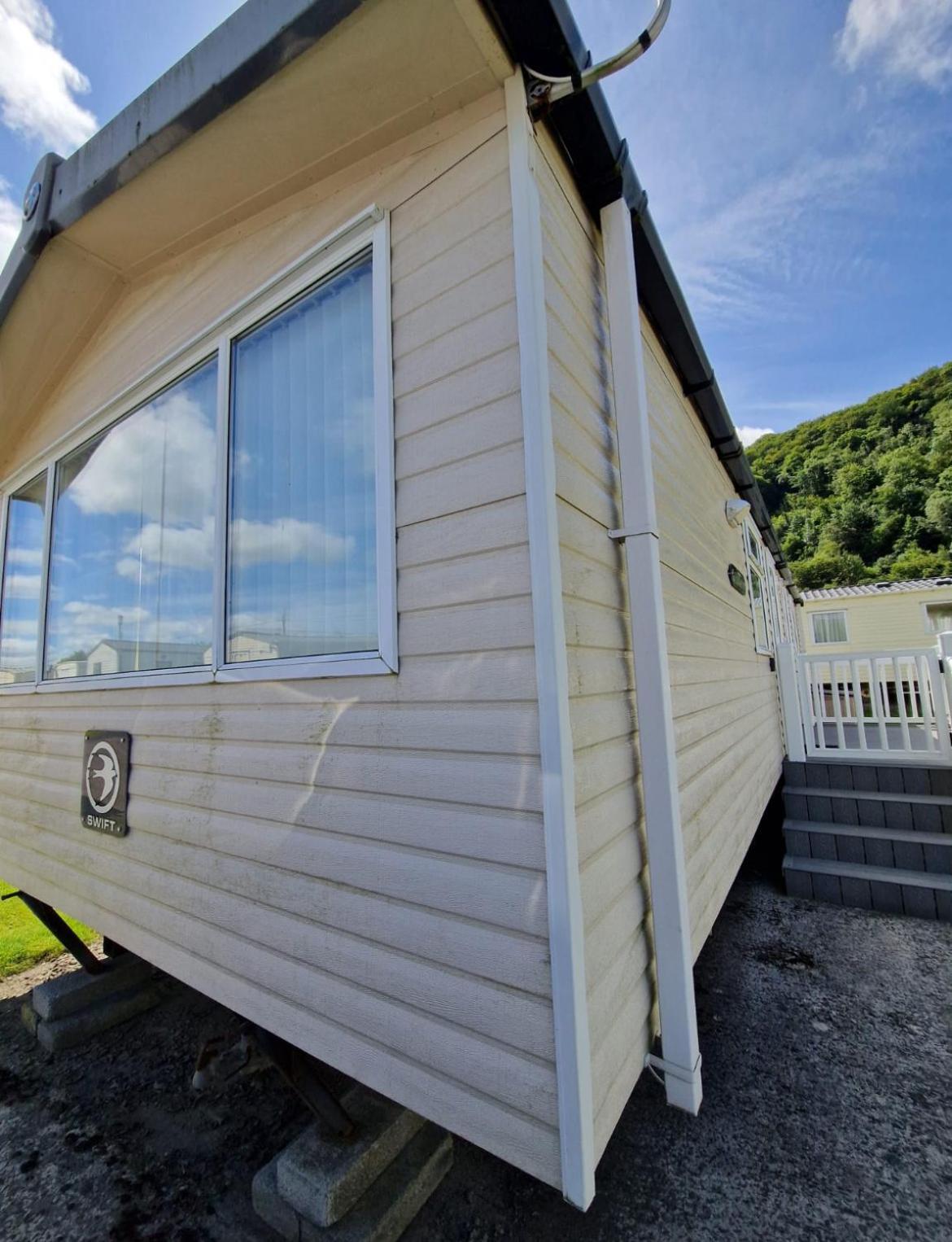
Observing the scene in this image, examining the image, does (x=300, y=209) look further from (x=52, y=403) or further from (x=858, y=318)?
(x=858, y=318)

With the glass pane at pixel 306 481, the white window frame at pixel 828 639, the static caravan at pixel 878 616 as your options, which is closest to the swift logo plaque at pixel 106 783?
the glass pane at pixel 306 481

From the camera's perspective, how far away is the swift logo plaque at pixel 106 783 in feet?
8.15

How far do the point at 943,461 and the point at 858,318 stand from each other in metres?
12.5

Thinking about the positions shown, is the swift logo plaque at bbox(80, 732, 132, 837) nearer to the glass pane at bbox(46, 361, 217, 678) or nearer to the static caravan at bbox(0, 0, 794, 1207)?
the static caravan at bbox(0, 0, 794, 1207)

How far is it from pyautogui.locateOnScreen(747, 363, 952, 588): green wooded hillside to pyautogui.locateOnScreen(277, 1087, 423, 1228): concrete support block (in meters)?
27.4

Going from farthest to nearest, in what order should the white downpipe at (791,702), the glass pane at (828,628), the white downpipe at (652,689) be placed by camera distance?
the glass pane at (828,628), the white downpipe at (791,702), the white downpipe at (652,689)

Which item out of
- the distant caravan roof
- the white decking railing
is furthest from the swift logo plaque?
the distant caravan roof

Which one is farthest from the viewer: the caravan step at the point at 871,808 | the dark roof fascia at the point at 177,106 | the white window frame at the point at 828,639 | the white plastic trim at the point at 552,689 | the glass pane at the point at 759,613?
the white window frame at the point at 828,639

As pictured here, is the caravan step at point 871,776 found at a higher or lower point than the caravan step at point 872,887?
higher

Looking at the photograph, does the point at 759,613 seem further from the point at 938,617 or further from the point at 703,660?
the point at 938,617

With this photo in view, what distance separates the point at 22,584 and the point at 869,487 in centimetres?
3958

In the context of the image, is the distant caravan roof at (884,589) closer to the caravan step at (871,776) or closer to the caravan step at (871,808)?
the caravan step at (871,776)

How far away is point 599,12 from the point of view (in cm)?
164

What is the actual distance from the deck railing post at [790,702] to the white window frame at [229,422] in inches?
196
